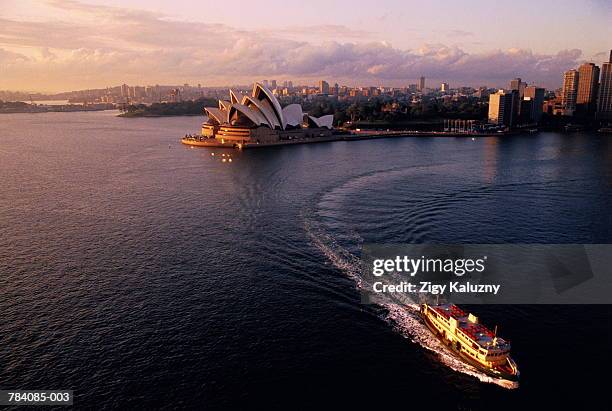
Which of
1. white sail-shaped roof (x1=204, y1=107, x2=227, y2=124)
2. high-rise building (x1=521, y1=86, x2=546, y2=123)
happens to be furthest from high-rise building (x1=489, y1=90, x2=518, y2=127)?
white sail-shaped roof (x1=204, y1=107, x2=227, y2=124)

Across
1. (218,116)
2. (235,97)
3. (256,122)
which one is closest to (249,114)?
(256,122)

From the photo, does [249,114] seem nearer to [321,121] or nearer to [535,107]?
[321,121]

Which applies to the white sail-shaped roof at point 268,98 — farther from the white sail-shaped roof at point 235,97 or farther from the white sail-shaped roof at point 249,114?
the white sail-shaped roof at point 249,114

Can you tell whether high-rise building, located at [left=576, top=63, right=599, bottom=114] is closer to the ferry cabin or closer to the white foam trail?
the white foam trail

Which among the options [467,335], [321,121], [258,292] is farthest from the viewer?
[321,121]

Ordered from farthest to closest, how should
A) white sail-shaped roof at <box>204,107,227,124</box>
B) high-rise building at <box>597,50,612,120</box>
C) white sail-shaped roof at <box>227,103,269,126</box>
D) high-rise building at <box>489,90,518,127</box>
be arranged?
high-rise building at <box>597,50,612,120</box>, high-rise building at <box>489,90,518,127</box>, white sail-shaped roof at <box>204,107,227,124</box>, white sail-shaped roof at <box>227,103,269,126</box>

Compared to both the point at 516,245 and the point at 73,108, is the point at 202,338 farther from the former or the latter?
the point at 73,108
